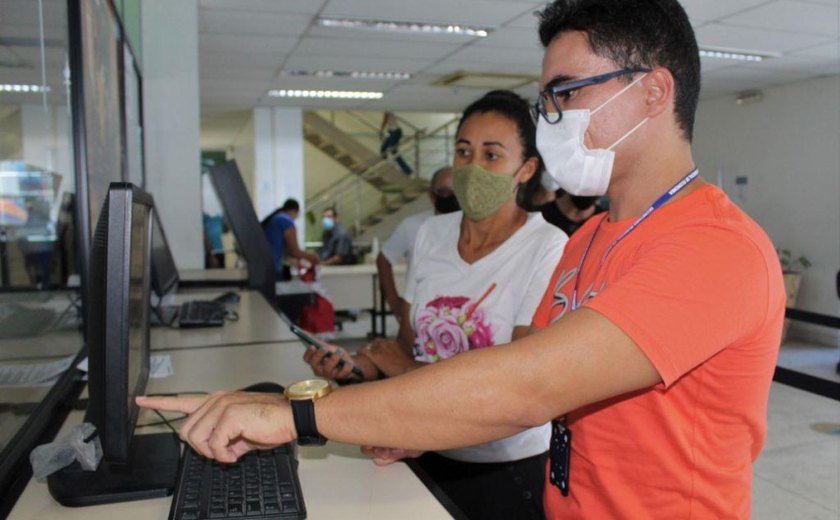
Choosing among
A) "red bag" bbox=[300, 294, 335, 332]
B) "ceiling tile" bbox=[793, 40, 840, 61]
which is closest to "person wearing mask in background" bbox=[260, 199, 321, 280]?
"red bag" bbox=[300, 294, 335, 332]

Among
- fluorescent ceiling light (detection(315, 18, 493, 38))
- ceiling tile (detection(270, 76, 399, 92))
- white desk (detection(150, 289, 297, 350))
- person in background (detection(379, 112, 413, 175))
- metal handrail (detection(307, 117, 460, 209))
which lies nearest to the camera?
white desk (detection(150, 289, 297, 350))

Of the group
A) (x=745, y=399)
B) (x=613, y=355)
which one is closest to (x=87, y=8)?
(x=613, y=355)

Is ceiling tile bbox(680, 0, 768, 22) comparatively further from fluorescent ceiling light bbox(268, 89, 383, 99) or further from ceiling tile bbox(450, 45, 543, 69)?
fluorescent ceiling light bbox(268, 89, 383, 99)

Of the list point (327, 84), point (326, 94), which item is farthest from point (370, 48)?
point (326, 94)

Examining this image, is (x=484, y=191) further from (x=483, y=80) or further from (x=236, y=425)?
(x=483, y=80)

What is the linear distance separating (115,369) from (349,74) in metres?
7.21

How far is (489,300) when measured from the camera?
1.62 meters

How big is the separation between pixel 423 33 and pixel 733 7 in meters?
2.41

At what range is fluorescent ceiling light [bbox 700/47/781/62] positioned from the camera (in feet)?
20.3

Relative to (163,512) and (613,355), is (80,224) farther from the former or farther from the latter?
(613,355)

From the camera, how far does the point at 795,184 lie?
7680 millimetres

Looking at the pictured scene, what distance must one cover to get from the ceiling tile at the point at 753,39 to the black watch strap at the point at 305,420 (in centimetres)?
542

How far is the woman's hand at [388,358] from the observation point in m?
1.74

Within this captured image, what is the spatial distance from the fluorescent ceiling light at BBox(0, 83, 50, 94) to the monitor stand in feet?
2.59
